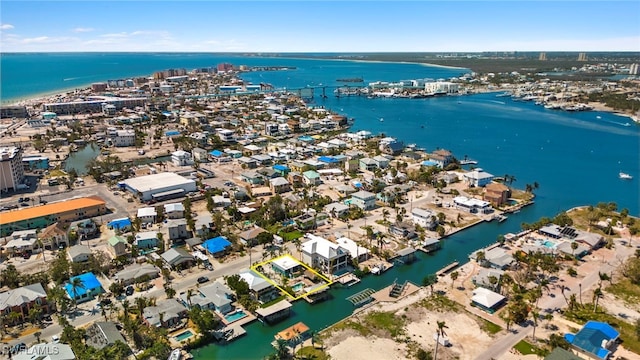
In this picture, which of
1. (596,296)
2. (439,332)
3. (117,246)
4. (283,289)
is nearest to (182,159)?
(117,246)

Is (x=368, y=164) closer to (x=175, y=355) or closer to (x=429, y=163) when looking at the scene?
(x=429, y=163)

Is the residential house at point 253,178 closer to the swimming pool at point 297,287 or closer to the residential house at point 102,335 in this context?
the swimming pool at point 297,287

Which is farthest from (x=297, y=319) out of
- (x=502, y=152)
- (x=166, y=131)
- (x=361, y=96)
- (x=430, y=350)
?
(x=361, y=96)

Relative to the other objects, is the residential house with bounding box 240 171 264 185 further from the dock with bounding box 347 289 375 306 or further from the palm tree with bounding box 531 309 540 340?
the palm tree with bounding box 531 309 540 340

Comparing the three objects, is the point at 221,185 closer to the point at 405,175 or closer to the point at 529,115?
the point at 405,175

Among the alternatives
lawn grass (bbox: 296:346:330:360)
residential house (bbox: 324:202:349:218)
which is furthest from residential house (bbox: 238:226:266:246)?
lawn grass (bbox: 296:346:330:360)
